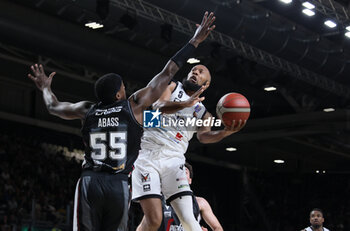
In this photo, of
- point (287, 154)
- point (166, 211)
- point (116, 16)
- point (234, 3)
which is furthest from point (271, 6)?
point (287, 154)

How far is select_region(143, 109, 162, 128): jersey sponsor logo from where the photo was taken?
626cm

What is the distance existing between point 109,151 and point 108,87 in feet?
1.79

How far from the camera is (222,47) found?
646 inches

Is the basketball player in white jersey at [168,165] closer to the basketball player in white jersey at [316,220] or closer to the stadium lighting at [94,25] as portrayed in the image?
the basketball player in white jersey at [316,220]

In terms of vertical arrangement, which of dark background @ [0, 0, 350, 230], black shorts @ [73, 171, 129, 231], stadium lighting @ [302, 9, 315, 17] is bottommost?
black shorts @ [73, 171, 129, 231]

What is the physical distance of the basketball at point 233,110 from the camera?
21.2 feet

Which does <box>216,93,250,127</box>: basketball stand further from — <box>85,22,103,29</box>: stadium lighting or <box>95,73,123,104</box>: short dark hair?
<box>85,22,103,29</box>: stadium lighting

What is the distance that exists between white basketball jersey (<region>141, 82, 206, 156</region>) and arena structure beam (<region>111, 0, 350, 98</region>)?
6601 millimetres

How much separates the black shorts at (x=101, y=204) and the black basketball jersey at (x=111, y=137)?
4.9 inches

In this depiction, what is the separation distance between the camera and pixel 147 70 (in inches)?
634

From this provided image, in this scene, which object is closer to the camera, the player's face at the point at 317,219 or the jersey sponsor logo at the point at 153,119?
the jersey sponsor logo at the point at 153,119

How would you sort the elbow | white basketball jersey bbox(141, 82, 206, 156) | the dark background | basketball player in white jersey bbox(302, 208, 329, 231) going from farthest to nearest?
the dark background → basketball player in white jersey bbox(302, 208, 329, 231) → white basketball jersey bbox(141, 82, 206, 156) → the elbow
